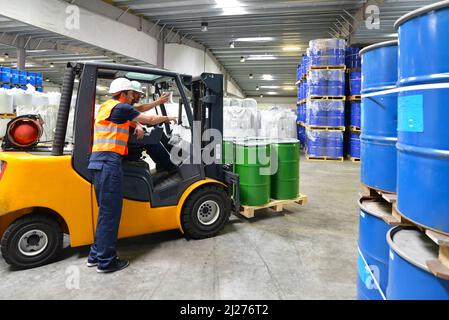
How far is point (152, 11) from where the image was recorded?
1005cm

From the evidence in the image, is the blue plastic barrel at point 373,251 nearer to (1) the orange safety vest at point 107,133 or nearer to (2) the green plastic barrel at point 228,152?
(1) the orange safety vest at point 107,133

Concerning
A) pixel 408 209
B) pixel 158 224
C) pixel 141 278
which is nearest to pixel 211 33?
pixel 158 224

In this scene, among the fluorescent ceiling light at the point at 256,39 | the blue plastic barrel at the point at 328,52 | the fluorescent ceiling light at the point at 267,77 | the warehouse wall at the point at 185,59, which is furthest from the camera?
→ the fluorescent ceiling light at the point at 267,77

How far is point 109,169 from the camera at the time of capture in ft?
9.59

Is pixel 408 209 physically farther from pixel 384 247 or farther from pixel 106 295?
pixel 106 295

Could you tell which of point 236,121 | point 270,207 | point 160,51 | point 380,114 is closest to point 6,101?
point 160,51

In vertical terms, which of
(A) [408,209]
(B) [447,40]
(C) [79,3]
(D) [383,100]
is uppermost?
(C) [79,3]

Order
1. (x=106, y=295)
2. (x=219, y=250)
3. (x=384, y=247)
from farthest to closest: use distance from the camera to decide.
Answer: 1. (x=219, y=250)
2. (x=106, y=295)
3. (x=384, y=247)

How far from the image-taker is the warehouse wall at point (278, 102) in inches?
1320

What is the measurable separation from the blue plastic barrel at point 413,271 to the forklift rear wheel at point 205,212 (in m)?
2.26

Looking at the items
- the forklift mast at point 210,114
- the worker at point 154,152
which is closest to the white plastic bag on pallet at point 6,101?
the worker at point 154,152

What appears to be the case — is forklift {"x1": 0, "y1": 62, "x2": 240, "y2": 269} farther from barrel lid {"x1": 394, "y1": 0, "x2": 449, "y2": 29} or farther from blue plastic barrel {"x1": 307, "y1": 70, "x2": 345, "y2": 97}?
blue plastic barrel {"x1": 307, "y1": 70, "x2": 345, "y2": 97}

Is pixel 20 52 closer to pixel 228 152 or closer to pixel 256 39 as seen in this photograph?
pixel 256 39

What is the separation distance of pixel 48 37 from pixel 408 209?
13.3 meters
